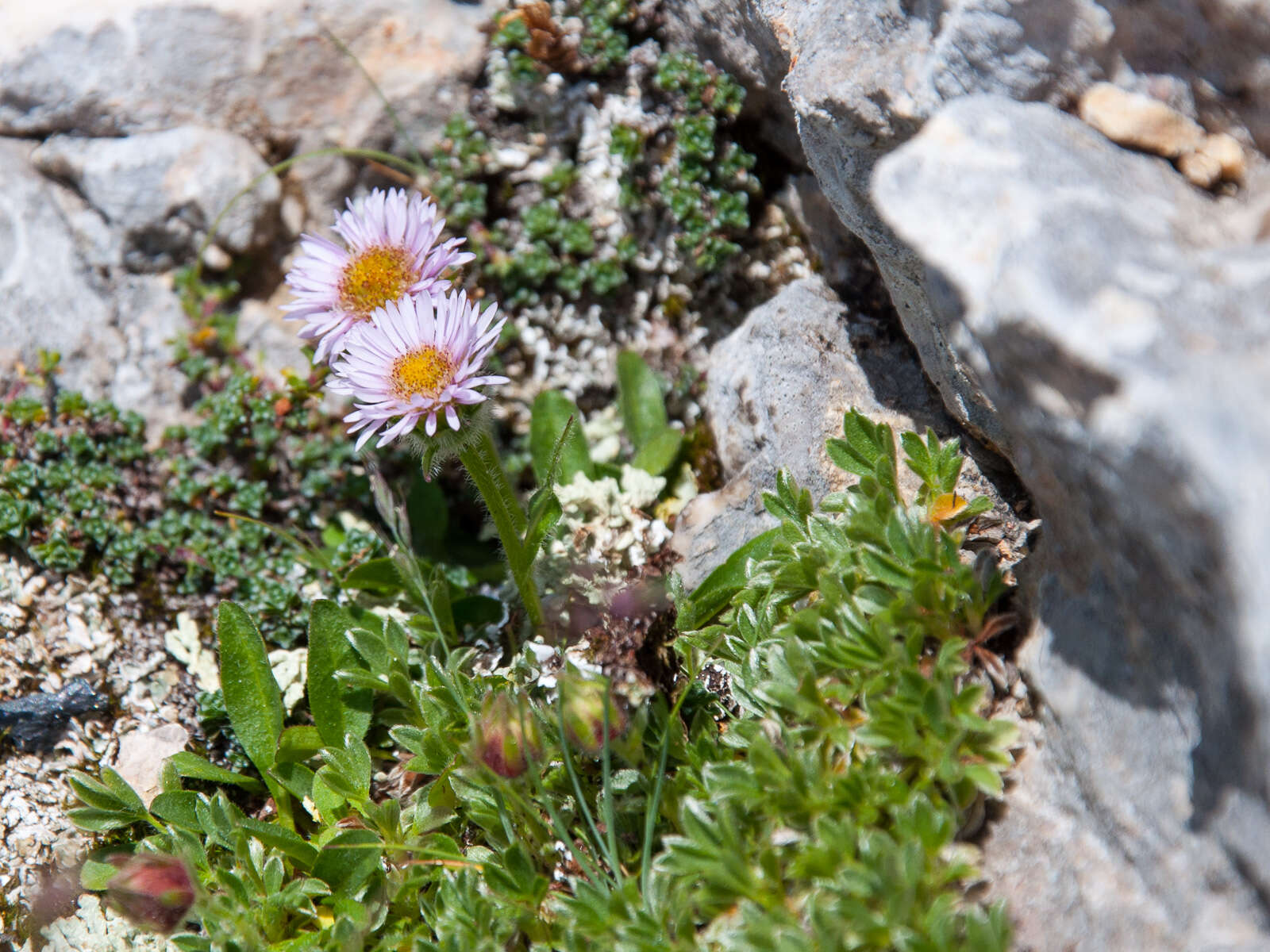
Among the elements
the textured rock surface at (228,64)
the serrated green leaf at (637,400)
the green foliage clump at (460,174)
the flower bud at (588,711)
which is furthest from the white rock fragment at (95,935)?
the textured rock surface at (228,64)

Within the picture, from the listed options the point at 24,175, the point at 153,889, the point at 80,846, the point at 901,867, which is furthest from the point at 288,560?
the point at 901,867

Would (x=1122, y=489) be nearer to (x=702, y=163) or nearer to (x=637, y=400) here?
(x=637, y=400)

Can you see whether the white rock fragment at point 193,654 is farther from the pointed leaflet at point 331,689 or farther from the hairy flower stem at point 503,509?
the hairy flower stem at point 503,509

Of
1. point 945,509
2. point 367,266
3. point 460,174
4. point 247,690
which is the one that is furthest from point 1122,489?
point 460,174

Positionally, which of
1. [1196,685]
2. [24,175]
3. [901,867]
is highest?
[24,175]

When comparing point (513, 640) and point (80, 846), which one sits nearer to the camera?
point (80, 846)

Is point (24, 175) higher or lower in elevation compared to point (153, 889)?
higher

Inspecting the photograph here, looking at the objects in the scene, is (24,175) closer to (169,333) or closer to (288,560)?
(169,333)

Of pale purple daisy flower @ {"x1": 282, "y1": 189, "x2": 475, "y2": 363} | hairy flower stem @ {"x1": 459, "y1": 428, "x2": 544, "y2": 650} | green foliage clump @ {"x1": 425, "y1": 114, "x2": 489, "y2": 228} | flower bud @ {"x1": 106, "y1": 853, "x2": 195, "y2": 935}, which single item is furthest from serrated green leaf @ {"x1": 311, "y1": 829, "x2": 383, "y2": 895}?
green foliage clump @ {"x1": 425, "y1": 114, "x2": 489, "y2": 228}
